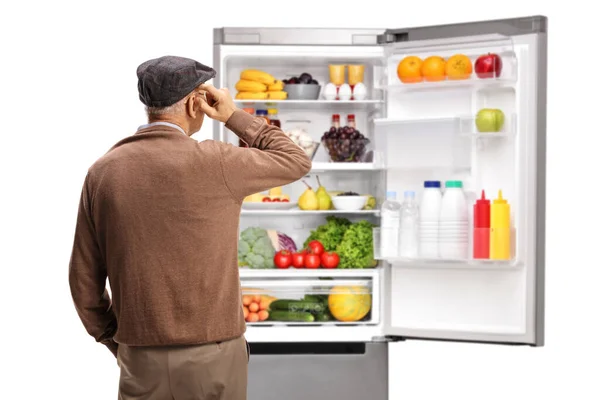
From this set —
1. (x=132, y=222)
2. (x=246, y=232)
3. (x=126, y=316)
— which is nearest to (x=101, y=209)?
(x=132, y=222)

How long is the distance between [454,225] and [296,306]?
0.97 m

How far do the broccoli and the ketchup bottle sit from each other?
1.13 meters

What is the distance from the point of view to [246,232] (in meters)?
4.50

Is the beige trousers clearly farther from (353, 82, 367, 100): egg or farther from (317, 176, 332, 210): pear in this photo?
(353, 82, 367, 100): egg

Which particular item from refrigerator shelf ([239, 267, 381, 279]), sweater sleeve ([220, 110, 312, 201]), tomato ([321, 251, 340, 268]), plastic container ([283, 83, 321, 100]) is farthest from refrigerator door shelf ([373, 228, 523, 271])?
sweater sleeve ([220, 110, 312, 201])

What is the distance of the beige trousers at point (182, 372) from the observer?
2182 millimetres

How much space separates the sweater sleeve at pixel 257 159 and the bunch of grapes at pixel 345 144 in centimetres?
215

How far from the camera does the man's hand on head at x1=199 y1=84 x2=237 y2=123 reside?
7.44ft

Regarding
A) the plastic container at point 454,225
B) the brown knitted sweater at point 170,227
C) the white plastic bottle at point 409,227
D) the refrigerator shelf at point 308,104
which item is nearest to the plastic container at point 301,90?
the refrigerator shelf at point 308,104

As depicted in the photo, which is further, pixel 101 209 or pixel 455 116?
pixel 455 116

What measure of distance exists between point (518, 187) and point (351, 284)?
103 centimetres

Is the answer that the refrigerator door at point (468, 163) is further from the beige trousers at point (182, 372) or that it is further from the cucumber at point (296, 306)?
the beige trousers at point (182, 372)

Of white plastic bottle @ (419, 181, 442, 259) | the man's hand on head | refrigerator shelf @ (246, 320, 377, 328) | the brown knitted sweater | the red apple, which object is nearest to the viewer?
the brown knitted sweater

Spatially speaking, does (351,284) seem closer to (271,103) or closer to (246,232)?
Answer: (246,232)
